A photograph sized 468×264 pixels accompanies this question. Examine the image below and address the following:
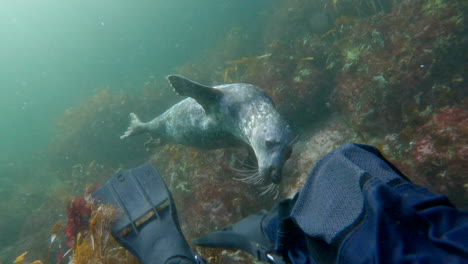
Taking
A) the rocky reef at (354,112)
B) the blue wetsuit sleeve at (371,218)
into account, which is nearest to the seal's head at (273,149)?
the rocky reef at (354,112)

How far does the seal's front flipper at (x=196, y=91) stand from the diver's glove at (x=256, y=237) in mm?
2253

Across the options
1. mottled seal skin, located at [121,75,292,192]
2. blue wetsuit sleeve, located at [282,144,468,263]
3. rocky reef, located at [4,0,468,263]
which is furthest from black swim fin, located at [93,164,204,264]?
blue wetsuit sleeve, located at [282,144,468,263]

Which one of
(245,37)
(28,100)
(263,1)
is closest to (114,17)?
(28,100)

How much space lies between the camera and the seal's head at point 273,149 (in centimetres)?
327

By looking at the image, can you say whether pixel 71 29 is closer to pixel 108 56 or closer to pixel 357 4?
pixel 108 56

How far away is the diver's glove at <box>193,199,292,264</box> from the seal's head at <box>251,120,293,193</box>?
2.57ft

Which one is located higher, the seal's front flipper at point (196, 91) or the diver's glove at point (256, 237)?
the seal's front flipper at point (196, 91)

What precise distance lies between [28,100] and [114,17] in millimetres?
31467

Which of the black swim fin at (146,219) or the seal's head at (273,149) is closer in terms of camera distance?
the black swim fin at (146,219)

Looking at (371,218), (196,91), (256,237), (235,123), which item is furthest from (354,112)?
(371,218)

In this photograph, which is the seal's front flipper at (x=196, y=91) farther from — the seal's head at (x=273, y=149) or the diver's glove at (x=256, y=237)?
the diver's glove at (x=256, y=237)

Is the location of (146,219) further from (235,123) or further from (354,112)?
(354,112)

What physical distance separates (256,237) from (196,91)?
2623 mm

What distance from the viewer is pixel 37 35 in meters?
79.6
